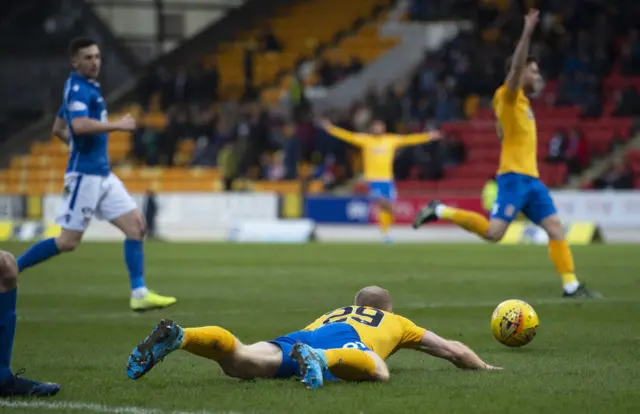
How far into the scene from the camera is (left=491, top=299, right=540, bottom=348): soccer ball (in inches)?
343

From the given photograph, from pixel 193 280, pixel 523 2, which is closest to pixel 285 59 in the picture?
pixel 523 2

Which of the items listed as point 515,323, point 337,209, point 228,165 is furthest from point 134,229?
point 228,165

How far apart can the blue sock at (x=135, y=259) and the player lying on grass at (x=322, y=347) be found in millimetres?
4421

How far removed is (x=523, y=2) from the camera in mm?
38969

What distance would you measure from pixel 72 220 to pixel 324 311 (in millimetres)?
2497

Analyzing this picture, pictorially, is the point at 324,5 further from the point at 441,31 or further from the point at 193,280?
the point at 193,280

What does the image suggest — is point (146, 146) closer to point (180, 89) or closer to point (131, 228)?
point (180, 89)

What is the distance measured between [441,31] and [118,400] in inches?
1403

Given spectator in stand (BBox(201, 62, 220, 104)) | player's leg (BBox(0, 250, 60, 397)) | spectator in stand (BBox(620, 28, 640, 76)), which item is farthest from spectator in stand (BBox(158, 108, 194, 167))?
player's leg (BBox(0, 250, 60, 397))

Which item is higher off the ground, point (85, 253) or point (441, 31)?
point (441, 31)

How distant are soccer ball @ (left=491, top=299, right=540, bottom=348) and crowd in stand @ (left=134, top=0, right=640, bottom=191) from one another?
24.4m

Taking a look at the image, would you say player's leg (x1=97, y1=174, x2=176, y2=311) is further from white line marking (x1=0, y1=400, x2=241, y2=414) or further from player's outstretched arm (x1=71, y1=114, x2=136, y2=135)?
white line marking (x1=0, y1=400, x2=241, y2=414)

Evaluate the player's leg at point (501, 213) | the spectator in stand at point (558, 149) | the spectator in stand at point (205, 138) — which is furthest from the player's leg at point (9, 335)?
the spectator in stand at point (205, 138)

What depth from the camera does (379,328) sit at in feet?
24.2
